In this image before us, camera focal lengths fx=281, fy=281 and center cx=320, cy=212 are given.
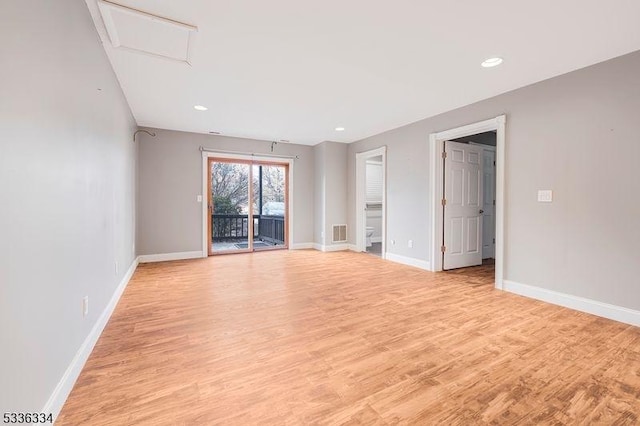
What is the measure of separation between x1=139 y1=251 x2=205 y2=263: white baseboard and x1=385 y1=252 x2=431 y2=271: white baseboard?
3694 mm

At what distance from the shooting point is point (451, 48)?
250 cm

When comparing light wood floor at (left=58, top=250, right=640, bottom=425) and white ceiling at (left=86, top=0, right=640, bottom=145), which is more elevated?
white ceiling at (left=86, top=0, right=640, bottom=145)

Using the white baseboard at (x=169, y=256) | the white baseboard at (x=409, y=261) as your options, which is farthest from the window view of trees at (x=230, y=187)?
the white baseboard at (x=409, y=261)

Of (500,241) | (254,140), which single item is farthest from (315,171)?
(500,241)

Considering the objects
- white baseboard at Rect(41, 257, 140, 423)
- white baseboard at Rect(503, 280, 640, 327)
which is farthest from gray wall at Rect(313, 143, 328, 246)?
white baseboard at Rect(41, 257, 140, 423)

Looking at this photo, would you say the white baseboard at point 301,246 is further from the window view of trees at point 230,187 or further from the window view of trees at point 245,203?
the window view of trees at point 230,187

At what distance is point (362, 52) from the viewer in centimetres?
257

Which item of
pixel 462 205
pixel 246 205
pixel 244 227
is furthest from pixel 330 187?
pixel 462 205

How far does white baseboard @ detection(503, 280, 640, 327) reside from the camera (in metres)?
2.52

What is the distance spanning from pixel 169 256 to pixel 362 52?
4764 millimetres

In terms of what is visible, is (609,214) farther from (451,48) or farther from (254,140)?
(254,140)

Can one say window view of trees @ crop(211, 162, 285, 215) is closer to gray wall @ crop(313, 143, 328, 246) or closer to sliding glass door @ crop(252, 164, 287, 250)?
sliding glass door @ crop(252, 164, 287, 250)

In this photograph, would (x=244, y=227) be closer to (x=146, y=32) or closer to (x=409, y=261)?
(x=409, y=261)

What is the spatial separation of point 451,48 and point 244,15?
178 cm
